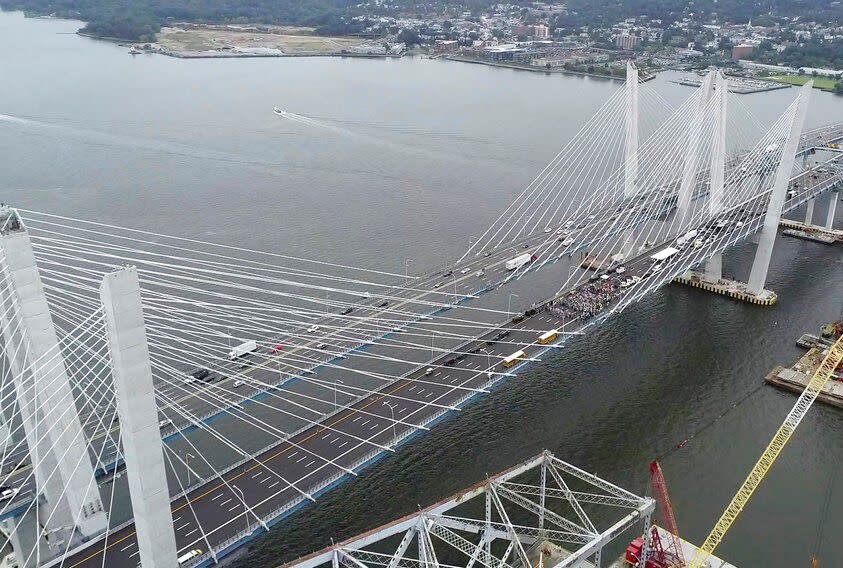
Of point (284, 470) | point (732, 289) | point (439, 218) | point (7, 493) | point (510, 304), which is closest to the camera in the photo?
point (7, 493)

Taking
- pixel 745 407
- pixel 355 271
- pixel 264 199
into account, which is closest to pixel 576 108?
pixel 264 199

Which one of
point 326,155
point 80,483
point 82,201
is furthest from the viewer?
point 326,155

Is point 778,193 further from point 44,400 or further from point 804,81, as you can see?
point 804,81

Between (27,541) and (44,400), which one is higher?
(44,400)

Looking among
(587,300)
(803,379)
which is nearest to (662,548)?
(587,300)

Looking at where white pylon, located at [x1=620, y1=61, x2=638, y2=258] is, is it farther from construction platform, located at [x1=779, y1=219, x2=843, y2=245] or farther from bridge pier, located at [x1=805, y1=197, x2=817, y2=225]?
bridge pier, located at [x1=805, y1=197, x2=817, y2=225]

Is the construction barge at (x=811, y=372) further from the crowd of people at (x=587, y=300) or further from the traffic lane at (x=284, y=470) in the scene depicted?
the traffic lane at (x=284, y=470)

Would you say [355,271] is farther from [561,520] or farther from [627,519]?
[627,519]
